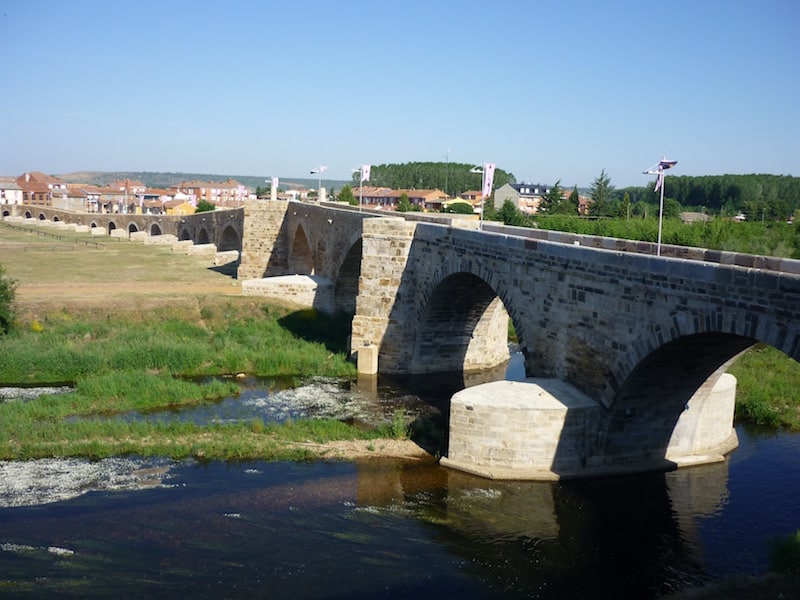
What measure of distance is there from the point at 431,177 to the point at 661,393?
13418cm

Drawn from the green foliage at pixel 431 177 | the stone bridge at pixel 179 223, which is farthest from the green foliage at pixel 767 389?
the green foliage at pixel 431 177

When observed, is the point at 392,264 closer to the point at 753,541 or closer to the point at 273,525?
the point at 273,525

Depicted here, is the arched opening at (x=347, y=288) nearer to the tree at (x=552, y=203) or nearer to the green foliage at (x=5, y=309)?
the green foliage at (x=5, y=309)

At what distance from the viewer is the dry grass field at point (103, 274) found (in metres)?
35.2

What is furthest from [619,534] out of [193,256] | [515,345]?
[193,256]

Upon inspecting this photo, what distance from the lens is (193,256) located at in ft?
202

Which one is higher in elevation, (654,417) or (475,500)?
(654,417)

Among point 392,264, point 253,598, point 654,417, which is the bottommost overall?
point 253,598

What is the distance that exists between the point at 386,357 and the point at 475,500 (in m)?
13.8

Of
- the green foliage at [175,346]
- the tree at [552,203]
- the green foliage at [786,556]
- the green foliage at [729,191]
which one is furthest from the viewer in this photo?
the green foliage at [729,191]

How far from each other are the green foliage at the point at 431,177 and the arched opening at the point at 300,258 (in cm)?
9421

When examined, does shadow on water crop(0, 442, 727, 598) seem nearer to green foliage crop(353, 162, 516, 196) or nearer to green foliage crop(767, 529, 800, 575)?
green foliage crop(767, 529, 800, 575)

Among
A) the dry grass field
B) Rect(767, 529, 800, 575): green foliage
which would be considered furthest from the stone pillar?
Rect(767, 529, 800, 575): green foliage

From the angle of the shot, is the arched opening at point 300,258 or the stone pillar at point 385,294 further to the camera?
the arched opening at point 300,258
